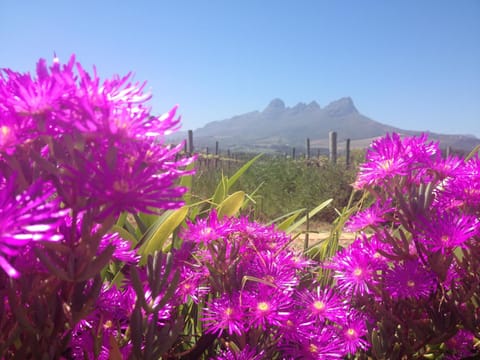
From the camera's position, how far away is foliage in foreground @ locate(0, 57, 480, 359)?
0.46 meters

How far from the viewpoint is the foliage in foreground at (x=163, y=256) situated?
1.51 ft

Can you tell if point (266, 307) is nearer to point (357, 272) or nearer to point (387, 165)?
point (357, 272)

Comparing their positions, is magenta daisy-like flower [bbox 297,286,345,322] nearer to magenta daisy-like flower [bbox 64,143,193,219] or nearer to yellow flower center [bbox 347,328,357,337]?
yellow flower center [bbox 347,328,357,337]

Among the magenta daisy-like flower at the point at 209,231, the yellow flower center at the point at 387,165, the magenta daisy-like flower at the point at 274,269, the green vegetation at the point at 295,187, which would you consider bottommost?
the green vegetation at the point at 295,187

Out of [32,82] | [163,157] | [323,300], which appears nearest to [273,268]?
[323,300]

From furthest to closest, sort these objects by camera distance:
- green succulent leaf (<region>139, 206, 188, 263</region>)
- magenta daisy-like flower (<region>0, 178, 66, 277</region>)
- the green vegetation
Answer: the green vegetation, green succulent leaf (<region>139, 206, 188, 263</region>), magenta daisy-like flower (<region>0, 178, 66, 277</region>)

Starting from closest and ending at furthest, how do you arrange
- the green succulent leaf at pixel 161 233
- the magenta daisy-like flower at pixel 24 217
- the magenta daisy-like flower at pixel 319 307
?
1. the magenta daisy-like flower at pixel 24 217
2. the magenta daisy-like flower at pixel 319 307
3. the green succulent leaf at pixel 161 233

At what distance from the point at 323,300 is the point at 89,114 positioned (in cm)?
→ 60

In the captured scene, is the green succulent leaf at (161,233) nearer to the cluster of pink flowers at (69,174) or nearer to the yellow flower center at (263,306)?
the yellow flower center at (263,306)

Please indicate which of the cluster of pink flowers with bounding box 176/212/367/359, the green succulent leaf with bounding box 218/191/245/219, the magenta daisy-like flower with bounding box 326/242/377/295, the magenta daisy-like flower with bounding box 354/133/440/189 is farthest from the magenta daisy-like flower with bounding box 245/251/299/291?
the green succulent leaf with bounding box 218/191/245/219

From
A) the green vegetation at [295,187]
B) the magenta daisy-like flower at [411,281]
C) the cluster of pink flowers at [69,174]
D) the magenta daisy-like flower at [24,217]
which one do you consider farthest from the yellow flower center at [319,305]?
the green vegetation at [295,187]

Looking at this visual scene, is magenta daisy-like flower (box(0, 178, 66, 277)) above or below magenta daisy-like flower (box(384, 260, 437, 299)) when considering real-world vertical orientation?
above

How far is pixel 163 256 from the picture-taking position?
0.71m

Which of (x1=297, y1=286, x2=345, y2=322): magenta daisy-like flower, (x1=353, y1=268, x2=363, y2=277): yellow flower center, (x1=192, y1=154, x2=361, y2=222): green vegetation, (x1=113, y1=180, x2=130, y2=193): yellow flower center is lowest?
(x1=192, y1=154, x2=361, y2=222): green vegetation
